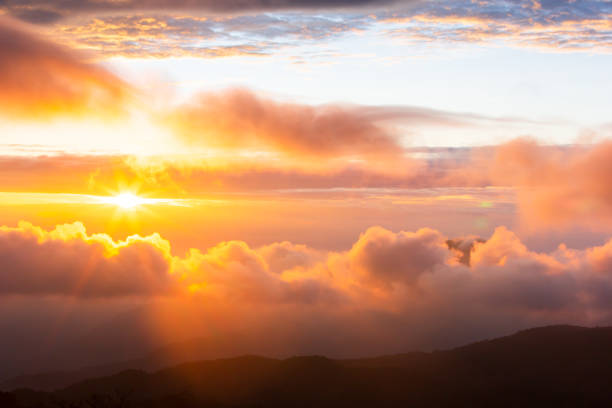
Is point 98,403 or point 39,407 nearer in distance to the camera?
point 98,403

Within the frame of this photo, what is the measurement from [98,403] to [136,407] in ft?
291

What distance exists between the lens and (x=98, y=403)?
11556 centimetres

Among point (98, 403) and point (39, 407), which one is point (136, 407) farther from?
point (98, 403)

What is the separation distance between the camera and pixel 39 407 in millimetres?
180125

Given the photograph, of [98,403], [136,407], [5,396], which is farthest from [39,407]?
[98,403]

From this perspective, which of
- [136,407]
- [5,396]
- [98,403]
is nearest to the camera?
[98,403]

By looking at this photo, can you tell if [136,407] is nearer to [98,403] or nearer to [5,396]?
[5,396]

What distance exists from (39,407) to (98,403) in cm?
8137

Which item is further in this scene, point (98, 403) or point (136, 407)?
point (136, 407)

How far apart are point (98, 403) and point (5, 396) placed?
7878 cm

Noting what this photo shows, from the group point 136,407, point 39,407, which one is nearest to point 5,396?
point 39,407

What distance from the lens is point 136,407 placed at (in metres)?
197

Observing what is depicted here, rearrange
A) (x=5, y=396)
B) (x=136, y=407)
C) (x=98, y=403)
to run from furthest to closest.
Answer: (x=136, y=407)
(x=5, y=396)
(x=98, y=403)

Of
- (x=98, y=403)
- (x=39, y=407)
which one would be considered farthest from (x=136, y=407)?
(x=98, y=403)
